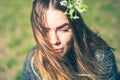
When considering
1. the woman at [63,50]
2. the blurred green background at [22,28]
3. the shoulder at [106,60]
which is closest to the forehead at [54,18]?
the woman at [63,50]

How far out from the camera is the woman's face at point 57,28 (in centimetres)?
388

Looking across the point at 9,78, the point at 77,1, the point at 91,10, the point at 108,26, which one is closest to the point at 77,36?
the point at 77,1

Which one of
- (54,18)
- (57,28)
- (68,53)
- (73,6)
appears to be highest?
(73,6)

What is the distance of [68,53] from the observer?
14.3 feet

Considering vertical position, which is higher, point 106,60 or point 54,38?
point 54,38

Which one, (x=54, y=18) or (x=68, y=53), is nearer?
(x=54, y=18)

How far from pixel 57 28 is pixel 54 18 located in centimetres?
12

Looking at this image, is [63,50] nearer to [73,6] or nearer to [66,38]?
[66,38]

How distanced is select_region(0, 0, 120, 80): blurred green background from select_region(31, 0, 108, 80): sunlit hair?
2661mm

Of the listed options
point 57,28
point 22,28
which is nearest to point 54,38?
point 57,28

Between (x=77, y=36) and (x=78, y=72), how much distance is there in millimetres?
539

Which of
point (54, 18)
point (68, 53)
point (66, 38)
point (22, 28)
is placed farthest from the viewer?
point (22, 28)

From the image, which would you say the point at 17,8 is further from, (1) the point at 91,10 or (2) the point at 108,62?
(2) the point at 108,62

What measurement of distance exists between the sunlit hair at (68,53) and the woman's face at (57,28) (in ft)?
0.26
